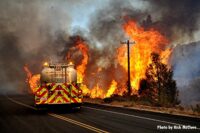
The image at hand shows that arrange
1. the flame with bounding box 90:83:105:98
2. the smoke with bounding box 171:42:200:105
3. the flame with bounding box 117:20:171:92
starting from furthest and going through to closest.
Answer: the smoke with bounding box 171:42:200:105 < the flame with bounding box 90:83:105:98 < the flame with bounding box 117:20:171:92

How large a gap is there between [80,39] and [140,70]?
25367 mm

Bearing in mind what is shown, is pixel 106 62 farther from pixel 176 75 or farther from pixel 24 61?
pixel 176 75

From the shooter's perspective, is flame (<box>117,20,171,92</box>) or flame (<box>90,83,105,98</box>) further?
flame (<box>90,83,105,98</box>)

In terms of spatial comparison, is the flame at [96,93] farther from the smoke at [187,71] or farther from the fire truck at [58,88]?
the fire truck at [58,88]

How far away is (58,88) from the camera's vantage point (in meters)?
19.9

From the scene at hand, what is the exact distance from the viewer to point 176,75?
477 ft

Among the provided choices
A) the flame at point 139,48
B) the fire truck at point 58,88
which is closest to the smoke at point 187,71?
the flame at point 139,48

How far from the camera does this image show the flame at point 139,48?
57906mm

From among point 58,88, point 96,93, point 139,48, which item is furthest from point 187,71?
point 58,88

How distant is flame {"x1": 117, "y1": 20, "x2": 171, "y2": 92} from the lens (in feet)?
190

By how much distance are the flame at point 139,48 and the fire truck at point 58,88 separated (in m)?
35.8

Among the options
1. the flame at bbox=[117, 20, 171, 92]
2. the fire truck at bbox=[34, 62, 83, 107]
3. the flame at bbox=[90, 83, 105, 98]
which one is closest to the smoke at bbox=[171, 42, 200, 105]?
the flame at bbox=[90, 83, 105, 98]

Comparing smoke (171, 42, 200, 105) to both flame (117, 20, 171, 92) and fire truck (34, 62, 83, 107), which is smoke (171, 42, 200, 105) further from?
fire truck (34, 62, 83, 107)

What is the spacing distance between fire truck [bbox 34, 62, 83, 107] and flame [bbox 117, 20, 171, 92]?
118 ft
